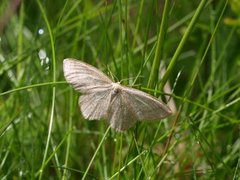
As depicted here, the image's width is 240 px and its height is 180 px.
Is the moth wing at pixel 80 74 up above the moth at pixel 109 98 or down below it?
above

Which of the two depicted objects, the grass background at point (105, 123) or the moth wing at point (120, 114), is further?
the grass background at point (105, 123)

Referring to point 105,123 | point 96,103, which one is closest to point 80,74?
point 96,103

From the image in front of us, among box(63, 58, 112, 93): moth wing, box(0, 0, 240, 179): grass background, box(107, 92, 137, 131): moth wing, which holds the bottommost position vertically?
box(0, 0, 240, 179): grass background

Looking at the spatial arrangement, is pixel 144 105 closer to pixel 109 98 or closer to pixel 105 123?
pixel 109 98

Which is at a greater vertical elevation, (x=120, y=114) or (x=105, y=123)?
(x=120, y=114)

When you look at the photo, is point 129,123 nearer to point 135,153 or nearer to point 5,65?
point 135,153

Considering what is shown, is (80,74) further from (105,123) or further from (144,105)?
(105,123)

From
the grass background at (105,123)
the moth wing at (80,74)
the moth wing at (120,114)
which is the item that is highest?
the moth wing at (80,74)

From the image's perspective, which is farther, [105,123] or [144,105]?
[105,123]
